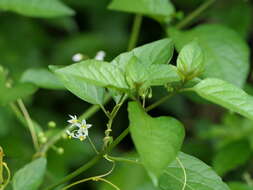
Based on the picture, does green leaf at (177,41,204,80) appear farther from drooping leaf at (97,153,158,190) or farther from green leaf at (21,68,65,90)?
drooping leaf at (97,153,158,190)

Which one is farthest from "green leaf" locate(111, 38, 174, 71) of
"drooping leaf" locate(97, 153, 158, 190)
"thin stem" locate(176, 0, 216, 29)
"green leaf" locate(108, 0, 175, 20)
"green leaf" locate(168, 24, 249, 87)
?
"drooping leaf" locate(97, 153, 158, 190)

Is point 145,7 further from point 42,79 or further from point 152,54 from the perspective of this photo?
point 152,54

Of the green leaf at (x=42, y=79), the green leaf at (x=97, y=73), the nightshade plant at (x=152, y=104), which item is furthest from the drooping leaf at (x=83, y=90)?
the green leaf at (x=42, y=79)

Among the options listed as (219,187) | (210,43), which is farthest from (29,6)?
(219,187)

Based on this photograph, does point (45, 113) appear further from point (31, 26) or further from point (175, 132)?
Result: point (175, 132)

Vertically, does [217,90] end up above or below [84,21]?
above

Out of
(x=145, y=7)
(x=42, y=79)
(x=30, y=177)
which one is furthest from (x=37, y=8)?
(x=30, y=177)
